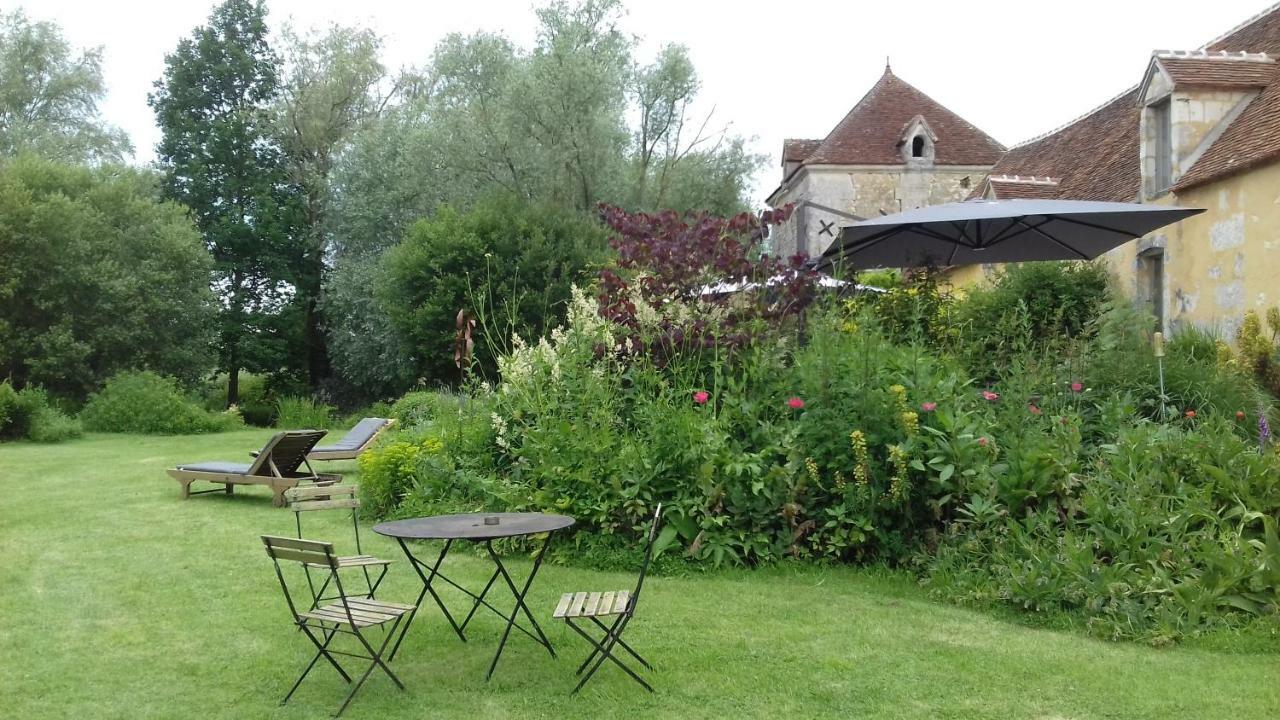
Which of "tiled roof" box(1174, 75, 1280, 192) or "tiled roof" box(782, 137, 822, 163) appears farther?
"tiled roof" box(782, 137, 822, 163)

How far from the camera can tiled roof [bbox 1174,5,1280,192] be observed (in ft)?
40.0

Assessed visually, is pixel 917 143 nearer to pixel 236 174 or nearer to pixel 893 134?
pixel 893 134

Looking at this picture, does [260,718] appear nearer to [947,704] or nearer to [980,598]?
[947,704]

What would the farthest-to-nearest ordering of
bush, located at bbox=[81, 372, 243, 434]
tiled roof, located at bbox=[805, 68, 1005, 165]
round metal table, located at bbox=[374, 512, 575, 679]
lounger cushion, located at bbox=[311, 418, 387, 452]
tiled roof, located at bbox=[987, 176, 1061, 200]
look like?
tiled roof, located at bbox=[805, 68, 1005, 165], bush, located at bbox=[81, 372, 243, 434], tiled roof, located at bbox=[987, 176, 1061, 200], lounger cushion, located at bbox=[311, 418, 387, 452], round metal table, located at bbox=[374, 512, 575, 679]

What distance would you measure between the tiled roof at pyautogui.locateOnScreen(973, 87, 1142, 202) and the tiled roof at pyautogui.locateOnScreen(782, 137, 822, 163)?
10.3m

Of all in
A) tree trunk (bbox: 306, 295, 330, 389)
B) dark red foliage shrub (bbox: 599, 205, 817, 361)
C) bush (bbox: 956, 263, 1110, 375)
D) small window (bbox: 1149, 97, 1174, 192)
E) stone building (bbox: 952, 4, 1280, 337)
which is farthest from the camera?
tree trunk (bbox: 306, 295, 330, 389)

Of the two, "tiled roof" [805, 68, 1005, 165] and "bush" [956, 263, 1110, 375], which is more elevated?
"tiled roof" [805, 68, 1005, 165]

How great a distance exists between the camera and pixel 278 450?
1035 cm

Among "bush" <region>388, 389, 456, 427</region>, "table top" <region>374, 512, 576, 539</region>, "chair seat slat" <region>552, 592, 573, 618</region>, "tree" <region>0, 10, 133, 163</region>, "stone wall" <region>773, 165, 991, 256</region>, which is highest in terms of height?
"tree" <region>0, 10, 133, 163</region>

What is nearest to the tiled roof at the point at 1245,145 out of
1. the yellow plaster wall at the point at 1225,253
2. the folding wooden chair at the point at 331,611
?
the yellow plaster wall at the point at 1225,253

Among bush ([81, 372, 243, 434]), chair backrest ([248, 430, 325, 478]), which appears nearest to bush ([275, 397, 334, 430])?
bush ([81, 372, 243, 434])

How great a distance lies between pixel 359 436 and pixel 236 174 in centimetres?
2243

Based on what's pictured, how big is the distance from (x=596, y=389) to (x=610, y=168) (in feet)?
58.2

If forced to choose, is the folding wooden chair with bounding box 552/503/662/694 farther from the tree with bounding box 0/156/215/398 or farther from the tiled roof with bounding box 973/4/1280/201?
the tree with bounding box 0/156/215/398
